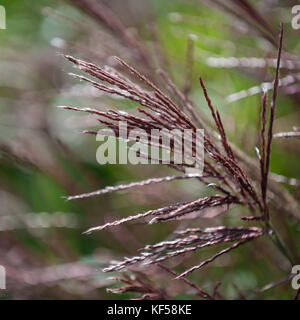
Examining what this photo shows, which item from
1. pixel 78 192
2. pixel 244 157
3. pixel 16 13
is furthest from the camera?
pixel 16 13

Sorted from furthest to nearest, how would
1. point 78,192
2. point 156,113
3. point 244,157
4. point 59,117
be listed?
point 59,117
point 78,192
point 244,157
point 156,113

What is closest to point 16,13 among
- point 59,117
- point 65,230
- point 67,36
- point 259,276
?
point 67,36

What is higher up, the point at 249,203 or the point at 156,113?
the point at 156,113

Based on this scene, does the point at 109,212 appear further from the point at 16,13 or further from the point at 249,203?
the point at 16,13
